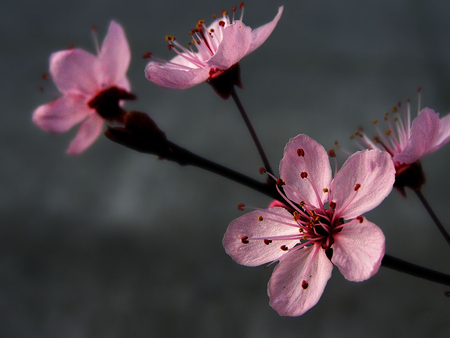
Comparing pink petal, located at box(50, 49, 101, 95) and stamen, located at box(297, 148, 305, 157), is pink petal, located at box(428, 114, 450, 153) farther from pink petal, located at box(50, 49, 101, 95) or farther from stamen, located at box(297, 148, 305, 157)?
pink petal, located at box(50, 49, 101, 95)

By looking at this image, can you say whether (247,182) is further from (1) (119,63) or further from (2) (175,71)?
(1) (119,63)

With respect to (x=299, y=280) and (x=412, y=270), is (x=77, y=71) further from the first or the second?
(x=412, y=270)

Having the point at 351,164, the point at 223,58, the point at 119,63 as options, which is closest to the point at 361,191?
the point at 351,164

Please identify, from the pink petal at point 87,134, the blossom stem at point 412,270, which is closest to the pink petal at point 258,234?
the blossom stem at point 412,270

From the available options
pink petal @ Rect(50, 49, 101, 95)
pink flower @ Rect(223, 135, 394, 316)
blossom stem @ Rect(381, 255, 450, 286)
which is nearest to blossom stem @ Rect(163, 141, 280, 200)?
pink flower @ Rect(223, 135, 394, 316)

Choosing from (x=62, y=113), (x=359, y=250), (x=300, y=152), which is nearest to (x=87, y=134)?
(x=62, y=113)

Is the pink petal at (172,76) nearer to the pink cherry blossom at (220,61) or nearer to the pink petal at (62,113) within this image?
the pink cherry blossom at (220,61)
